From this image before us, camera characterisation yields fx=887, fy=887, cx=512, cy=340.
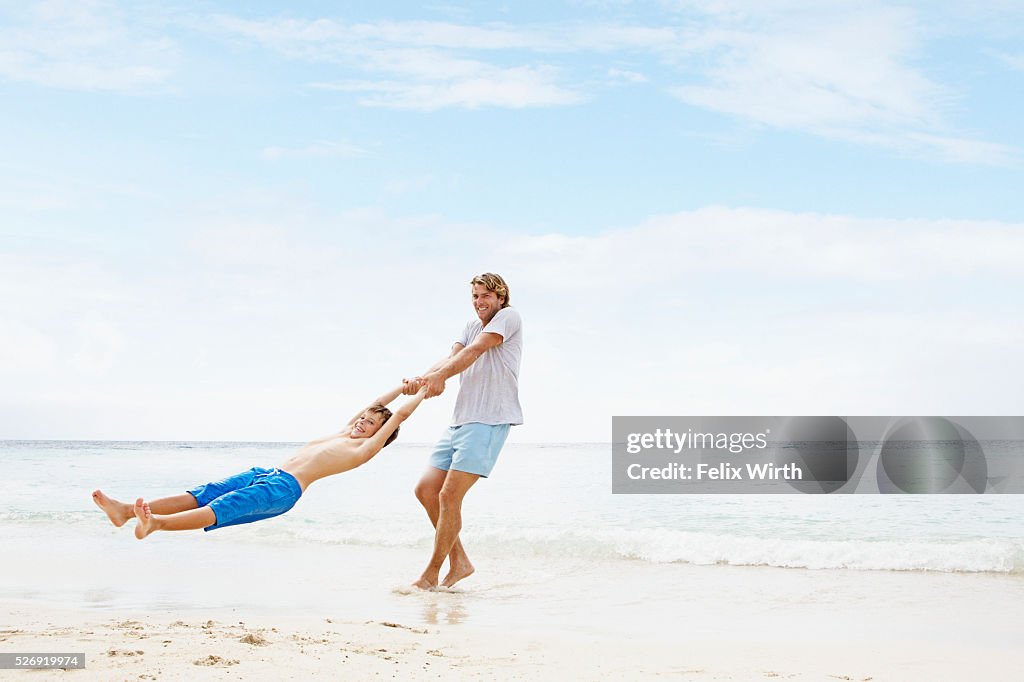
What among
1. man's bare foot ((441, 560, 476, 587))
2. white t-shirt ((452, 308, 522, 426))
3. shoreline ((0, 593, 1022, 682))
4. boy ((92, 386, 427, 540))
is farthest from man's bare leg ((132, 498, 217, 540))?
man's bare foot ((441, 560, 476, 587))

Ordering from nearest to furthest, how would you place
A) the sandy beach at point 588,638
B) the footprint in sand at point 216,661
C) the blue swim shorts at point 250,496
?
the footprint in sand at point 216,661 → the sandy beach at point 588,638 → the blue swim shorts at point 250,496

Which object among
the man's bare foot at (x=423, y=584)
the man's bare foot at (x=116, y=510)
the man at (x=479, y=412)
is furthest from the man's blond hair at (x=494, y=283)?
the man's bare foot at (x=116, y=510)

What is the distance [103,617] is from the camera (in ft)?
15.3

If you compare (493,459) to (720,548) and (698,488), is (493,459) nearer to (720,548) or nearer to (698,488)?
(720,548)

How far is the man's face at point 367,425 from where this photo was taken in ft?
14.3

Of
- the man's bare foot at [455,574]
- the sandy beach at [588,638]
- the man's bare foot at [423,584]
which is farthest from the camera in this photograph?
the man's bare foot at [455,574]

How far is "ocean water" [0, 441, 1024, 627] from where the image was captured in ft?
18.0

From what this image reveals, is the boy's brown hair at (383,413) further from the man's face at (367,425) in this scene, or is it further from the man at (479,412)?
the man at (479,412)

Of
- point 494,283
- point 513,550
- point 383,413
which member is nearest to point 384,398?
point 383,413

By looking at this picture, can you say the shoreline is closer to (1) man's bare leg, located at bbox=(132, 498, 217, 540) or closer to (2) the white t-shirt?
(1) man's bare leg, located at bbox=(132, 498, 217, 540)

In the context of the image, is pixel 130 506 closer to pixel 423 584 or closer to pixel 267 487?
pixel 267 487

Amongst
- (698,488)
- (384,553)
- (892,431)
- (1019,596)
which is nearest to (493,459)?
(384,553)

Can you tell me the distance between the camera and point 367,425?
4363mm

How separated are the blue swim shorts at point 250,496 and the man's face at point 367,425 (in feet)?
1.51
